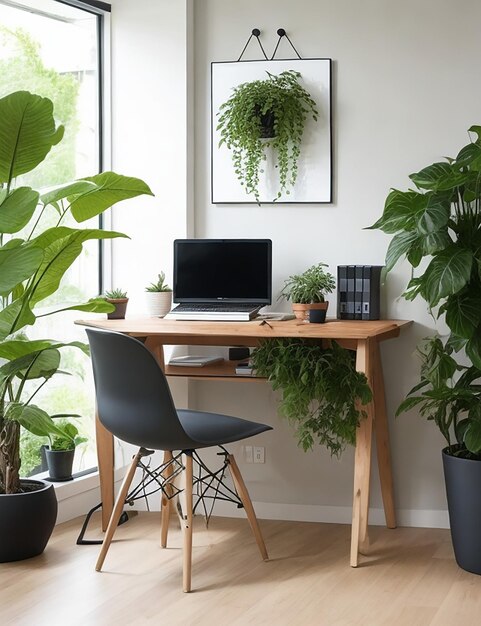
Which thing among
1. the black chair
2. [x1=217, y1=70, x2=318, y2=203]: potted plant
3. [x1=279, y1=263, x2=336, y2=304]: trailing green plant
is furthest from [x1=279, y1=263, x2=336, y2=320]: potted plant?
the black chair

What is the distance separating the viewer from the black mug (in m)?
4.00

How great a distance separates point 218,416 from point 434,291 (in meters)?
0.97

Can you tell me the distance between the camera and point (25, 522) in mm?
3701

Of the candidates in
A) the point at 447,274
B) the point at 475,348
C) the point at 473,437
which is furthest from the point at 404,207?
the point at 473,437

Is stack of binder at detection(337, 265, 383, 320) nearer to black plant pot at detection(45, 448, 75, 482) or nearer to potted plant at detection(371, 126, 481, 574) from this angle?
potted plant at detection(371, 126, 481, 574)

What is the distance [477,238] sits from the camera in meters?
3.58

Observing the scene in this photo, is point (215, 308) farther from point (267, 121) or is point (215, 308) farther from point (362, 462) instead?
point (362, 462)

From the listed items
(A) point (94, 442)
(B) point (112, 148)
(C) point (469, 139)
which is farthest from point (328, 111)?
(A) point (94, 442)

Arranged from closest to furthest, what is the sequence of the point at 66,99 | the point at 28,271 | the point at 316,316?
the point at 28,271
the point at 316,316
the point at 66,99

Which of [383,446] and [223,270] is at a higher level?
[223,270]

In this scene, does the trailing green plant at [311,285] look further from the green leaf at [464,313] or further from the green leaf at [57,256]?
the green leaf at [57,256]

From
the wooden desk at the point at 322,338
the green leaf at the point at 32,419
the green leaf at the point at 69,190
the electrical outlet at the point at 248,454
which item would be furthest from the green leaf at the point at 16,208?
the electrical outlet at the point at 248,454

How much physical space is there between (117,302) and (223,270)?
48 cm

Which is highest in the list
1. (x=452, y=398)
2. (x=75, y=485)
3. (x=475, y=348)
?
(x=475, y=348)
